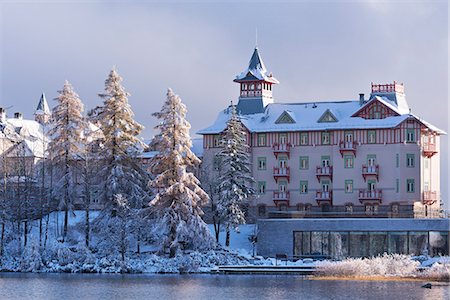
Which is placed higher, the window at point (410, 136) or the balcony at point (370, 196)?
the window at point (410, 136)

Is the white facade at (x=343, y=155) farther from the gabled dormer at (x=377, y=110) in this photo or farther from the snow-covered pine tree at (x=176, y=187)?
the snow-covered pine tree at (x=176, y=187)

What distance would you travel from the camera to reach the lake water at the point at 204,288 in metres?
50.6

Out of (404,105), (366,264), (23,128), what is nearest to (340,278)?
(366,264)

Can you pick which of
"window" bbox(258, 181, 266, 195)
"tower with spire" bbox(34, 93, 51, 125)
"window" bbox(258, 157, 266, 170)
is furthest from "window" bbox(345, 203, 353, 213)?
"tower with spire" bbox(34, 93, 51, 125)

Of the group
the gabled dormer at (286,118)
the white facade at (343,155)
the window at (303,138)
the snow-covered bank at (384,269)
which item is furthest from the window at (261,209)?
the snow-covered bank at (384,269)

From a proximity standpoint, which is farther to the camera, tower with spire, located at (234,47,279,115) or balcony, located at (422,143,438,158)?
tower with spire, located at (234,47,279,115)

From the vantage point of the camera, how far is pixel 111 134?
3019 inches

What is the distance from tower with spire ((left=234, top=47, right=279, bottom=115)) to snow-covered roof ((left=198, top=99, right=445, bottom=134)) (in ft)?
2.46

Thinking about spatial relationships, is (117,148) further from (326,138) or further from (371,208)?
(371,208)

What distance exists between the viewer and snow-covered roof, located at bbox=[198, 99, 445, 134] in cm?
8506

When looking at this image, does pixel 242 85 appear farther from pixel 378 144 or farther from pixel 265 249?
pixel 265 249

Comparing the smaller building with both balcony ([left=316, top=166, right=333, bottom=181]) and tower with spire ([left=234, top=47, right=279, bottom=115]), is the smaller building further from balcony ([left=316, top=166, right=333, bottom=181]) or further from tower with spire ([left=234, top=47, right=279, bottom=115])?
tower with spire ([left=234, top=47, right=279, bottom=115])

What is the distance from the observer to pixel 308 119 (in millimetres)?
88062

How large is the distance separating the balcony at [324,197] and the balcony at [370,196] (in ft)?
8.75
